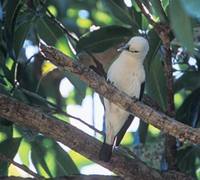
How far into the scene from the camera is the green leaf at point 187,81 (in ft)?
9.05

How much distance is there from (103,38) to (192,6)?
1440mm

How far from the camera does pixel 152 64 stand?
235 cm

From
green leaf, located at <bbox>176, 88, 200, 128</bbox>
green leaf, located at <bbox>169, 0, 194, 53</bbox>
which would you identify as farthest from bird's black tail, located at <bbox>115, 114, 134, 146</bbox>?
green leaf, located at <bbox>169, 0, 194, 53</bbox>

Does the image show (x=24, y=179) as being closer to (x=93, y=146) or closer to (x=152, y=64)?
(x=93, y=146)

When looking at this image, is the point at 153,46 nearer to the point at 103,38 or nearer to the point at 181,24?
the point at 103,38

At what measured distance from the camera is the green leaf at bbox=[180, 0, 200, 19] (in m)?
0.89

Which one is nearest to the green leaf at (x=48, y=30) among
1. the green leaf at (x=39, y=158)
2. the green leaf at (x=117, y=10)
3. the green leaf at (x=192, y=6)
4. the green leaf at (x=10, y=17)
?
the green leaf at (x=117, y=10)

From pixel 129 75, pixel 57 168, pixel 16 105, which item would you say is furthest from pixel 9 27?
pixel 57 168

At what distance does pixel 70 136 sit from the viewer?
6.26 ft

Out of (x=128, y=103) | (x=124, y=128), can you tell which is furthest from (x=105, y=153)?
(x=124, y=128)

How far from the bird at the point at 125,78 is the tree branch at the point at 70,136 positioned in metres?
0.27

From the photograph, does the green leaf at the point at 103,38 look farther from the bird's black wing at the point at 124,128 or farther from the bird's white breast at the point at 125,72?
the bird's black wing at the point at 124,128

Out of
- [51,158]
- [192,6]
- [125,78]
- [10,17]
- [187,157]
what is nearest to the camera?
[192,6]

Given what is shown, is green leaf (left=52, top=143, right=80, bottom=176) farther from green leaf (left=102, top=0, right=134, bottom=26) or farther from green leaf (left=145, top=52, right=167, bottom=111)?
green leaf (left=102, top=0, right=134, bottom=26)
